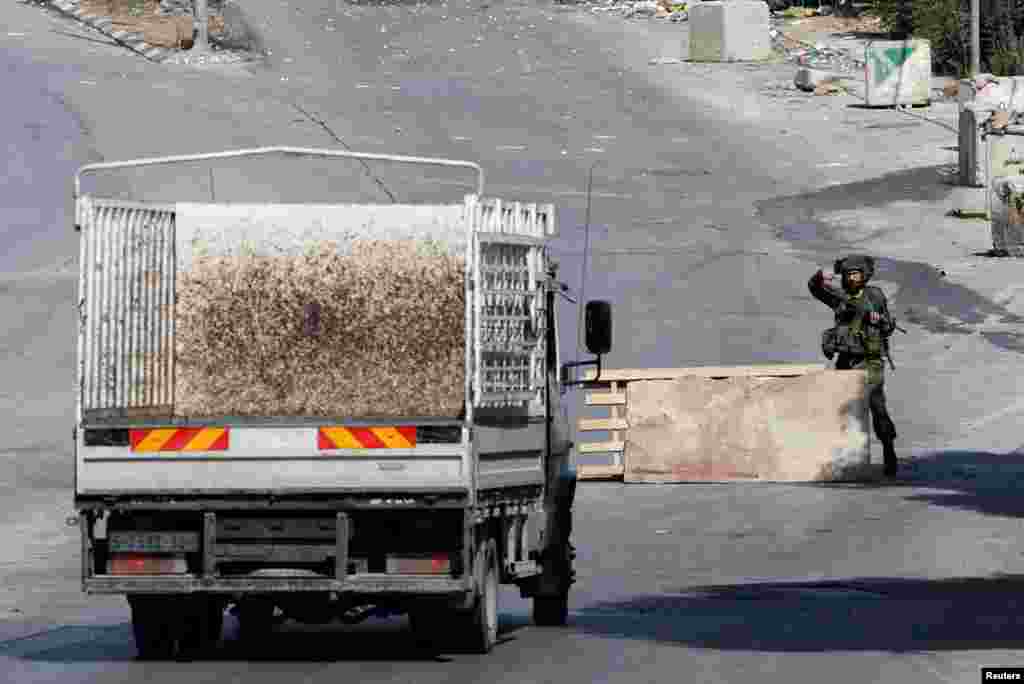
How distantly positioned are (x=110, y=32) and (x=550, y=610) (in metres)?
50.3

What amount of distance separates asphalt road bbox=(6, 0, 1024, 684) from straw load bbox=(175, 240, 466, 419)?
4.98 ft

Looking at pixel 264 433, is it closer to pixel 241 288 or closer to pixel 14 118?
pixel 241 288

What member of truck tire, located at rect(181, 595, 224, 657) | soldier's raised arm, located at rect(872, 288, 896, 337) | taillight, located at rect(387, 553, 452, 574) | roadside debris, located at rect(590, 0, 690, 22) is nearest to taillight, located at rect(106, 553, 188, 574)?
truck tire, located at rect(181, 595, 224, 657)

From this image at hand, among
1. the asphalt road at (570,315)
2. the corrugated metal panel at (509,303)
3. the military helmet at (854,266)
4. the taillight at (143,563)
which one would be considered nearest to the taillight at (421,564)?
the asphalt road at (570,315)

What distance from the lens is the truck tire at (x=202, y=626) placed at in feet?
47.7

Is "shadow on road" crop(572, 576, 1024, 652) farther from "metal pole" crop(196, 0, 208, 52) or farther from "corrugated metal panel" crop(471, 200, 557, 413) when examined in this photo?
"metal pole" crop(196, 0, 208, 52)

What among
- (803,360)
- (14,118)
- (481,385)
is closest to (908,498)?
(803,360)

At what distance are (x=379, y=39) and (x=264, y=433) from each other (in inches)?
1999

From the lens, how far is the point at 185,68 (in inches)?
2346

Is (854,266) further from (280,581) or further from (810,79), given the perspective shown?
(810,79)

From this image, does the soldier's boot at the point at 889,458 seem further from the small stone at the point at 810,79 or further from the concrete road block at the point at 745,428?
the small stone at the point at 810,79

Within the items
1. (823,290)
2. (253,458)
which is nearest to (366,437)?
(253,458)

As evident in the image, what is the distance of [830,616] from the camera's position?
51.7ft

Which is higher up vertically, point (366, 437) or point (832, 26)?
point (832, 26)
